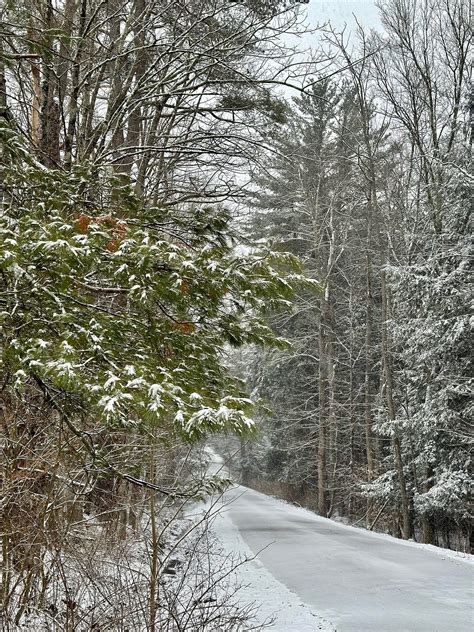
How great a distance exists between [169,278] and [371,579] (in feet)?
20.1

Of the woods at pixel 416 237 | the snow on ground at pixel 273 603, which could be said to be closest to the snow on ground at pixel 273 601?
the snow on ground at pixel 273 603

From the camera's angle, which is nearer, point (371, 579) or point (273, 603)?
point (273, 603)

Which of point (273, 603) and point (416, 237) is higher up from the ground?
point (416, 237)

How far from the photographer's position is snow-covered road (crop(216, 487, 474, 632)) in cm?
582

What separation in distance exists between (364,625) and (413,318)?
1225 centimetres

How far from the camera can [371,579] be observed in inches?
311

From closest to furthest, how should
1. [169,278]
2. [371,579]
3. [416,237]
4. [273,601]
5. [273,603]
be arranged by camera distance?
[169,278]
[273,603]
[273,601]
[371,579]
[416,237]

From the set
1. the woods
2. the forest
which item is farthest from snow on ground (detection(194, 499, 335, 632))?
the woods

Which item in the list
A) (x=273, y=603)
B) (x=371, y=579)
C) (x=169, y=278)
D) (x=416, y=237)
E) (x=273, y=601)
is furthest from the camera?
(x=416, y=237)

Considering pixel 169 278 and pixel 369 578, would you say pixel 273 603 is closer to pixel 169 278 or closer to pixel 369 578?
pixel 369 578

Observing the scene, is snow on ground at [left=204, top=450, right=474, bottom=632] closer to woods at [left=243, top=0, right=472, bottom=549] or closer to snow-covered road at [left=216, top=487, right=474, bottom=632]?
snow-covered road at [left=216, top=487, right=474, bottom=632]

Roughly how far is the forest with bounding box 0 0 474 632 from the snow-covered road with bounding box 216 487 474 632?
119 cm

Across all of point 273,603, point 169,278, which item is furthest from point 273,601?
point 169,278

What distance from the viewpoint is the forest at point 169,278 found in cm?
341
